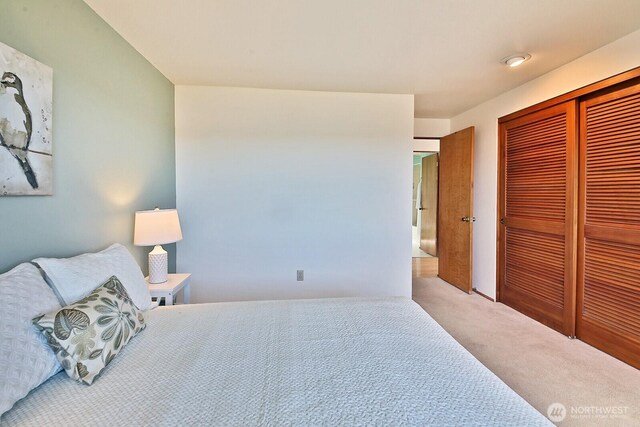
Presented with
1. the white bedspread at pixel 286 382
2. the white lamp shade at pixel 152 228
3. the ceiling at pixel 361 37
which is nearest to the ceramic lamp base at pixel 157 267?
the white lamp shade at pixel 152 228

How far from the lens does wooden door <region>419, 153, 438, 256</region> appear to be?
5941 millimetres

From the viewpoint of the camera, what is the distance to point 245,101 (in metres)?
2.98

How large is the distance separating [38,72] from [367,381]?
76.9 inches

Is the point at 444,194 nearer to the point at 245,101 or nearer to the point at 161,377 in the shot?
the point at 245,101

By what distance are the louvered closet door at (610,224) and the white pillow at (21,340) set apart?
3272mm

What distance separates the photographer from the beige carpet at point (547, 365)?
1635 millimetres

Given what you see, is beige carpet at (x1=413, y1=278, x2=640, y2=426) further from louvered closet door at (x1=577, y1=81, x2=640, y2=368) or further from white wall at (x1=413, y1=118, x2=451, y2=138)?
white wall at (x1=413, y1=118, x2=451, y2=138)

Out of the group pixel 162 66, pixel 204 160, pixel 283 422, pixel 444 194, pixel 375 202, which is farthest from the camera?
pixel 444 194

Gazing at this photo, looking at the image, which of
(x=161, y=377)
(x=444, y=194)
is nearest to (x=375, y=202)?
(x=444, y=194)

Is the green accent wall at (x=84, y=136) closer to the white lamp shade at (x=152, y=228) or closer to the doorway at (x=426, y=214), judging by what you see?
the white lamp shade at (x=152, y=228)

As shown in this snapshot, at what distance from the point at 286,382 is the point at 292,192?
7.35 ft

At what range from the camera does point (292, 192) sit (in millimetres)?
3076

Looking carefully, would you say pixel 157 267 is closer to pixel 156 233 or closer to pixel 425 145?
pixel 156 233
